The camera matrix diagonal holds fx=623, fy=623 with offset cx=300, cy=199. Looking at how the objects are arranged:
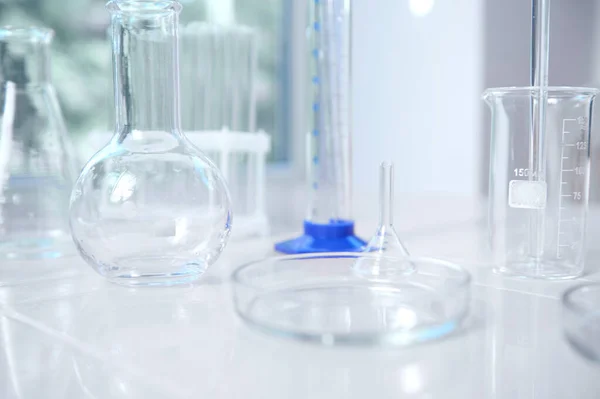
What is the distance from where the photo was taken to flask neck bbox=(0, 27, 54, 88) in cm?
92

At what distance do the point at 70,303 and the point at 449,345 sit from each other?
0.43m

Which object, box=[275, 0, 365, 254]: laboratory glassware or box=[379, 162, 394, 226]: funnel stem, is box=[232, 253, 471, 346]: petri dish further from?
box=[275, 0, 365, 254]: laboratory glassware

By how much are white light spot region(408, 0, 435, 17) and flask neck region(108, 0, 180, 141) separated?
181 centimetres

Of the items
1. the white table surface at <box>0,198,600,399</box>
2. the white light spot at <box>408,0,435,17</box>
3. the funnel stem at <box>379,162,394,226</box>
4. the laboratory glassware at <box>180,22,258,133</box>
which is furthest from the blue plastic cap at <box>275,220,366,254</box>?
the white light spot at <box>408,0,435,17</box>

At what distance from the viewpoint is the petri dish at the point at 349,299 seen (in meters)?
0.54

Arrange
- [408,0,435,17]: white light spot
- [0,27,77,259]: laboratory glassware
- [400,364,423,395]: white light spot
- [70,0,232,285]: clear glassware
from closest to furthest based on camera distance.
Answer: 1. [400,364,423,395]: white light spot
2. [70,0,232,285]: clear glassware
3. [0,27,77,259]: laboratory glassware
4. [408,0,435,17]: white light spot

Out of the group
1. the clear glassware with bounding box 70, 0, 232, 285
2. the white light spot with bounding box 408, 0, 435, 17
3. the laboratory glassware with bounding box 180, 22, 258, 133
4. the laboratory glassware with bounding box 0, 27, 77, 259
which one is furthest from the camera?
the white light spot with bounding box 408, 0, 435, 17

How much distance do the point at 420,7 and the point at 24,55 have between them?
1814 millimetres

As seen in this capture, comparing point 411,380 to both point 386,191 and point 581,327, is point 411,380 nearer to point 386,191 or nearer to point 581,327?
point 581,327

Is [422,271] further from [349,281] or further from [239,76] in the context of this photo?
[239,76]

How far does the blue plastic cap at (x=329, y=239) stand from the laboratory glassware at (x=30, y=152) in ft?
1.21

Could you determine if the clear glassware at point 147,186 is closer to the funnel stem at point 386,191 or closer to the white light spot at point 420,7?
the funnel stem at point 386,191

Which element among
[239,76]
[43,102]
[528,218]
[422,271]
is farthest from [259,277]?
[239,76]

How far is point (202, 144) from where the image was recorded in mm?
1152
